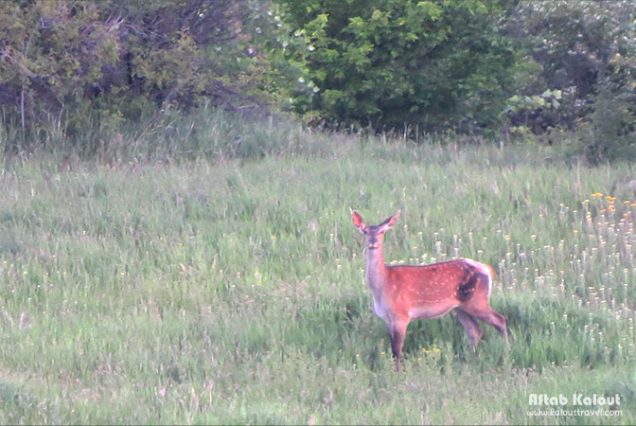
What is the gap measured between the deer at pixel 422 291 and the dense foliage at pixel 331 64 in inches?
321

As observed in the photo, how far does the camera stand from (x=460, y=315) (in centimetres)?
873

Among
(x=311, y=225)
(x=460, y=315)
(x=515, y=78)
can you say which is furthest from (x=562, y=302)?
(x=515, y=78)

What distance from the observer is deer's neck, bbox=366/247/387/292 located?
8344 millimetres

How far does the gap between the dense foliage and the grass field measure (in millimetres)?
1532

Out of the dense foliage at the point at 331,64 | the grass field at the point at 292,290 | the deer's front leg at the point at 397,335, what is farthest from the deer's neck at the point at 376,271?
the dense foliage at the point at 331,64

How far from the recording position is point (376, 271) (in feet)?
27.5

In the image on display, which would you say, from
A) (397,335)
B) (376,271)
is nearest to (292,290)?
(376,271)

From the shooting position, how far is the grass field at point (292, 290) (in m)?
7.29

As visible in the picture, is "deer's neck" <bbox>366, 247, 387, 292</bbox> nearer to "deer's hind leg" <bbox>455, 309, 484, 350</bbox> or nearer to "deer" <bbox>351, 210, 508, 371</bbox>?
"deer" <bbox>351, 210, 508, 371</bbox>

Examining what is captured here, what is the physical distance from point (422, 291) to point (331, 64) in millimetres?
14167

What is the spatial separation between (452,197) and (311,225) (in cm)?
194

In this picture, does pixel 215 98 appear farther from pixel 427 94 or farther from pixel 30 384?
pixel 30 384

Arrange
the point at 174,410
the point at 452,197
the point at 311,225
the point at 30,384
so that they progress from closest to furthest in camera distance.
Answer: the point at 174,410, the point at 30,384, the point at 311,225, the point at 452,197

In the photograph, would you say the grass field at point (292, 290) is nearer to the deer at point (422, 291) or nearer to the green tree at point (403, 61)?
the deer at point (422, 291)
